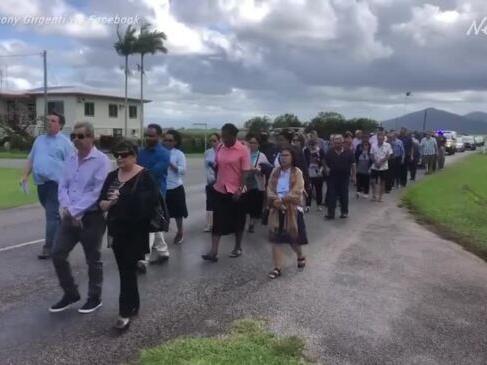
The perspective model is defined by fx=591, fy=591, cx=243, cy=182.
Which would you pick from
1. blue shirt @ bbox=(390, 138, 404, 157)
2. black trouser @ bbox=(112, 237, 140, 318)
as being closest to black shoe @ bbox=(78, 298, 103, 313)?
black trouser @ bbox=(112, 237, 140, 318)

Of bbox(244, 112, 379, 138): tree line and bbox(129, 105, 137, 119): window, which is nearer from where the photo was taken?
bbox(244, 112, 379, 138): tree line

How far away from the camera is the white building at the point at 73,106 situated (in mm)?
55812

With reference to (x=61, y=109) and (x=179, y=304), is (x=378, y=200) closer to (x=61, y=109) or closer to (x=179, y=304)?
(x=179, y=304)

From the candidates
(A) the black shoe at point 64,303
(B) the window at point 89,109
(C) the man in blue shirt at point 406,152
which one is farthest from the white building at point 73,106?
(A) the black shoe at point 64,303

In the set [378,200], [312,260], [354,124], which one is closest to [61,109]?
[354,124]

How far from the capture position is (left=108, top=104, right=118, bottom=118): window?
59.6m

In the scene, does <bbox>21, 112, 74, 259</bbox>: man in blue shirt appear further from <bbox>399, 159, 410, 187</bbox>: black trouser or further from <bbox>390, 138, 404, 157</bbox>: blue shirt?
<bbox>399, 159, 410, 187</bbox>: black trouser

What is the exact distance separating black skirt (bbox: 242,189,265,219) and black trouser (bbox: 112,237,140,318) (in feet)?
14.9

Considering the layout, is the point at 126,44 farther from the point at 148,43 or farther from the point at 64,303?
the point at 64,303

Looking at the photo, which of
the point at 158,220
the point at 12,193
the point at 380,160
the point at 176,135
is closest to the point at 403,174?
the point at 380,160

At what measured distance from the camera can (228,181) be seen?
7477mm

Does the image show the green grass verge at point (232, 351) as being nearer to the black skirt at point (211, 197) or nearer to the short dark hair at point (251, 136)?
the black skirt at point (211, 197)

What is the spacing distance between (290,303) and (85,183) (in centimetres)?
230

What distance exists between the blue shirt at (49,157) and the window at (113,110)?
53826mm
